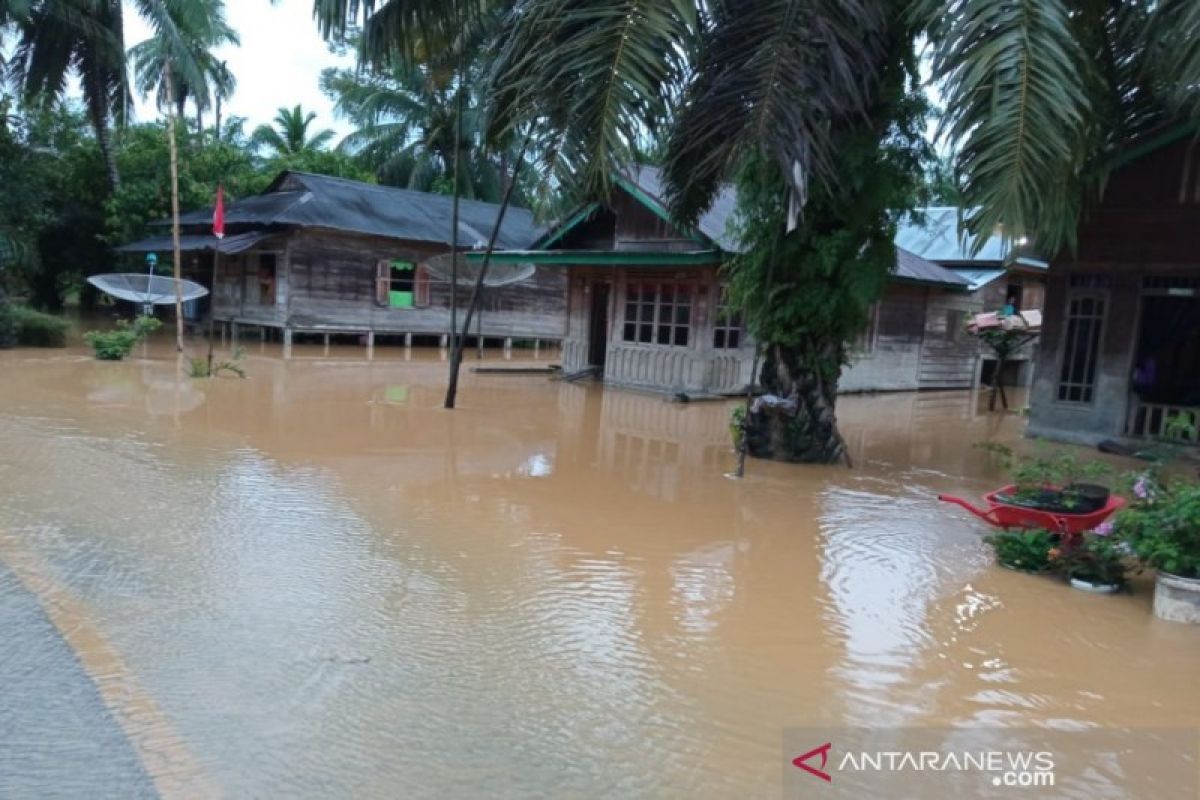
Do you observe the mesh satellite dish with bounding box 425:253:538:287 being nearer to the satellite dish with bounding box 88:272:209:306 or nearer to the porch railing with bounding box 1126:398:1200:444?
the satellite dish with bounding box 88:272:209:306

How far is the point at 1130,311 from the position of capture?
11.5 meters

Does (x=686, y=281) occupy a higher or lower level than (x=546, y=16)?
lower

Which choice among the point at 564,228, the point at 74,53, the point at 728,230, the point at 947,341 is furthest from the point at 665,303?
the point at 74,53

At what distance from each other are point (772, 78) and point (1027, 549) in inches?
151

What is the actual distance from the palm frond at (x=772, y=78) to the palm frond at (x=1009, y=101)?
37.3 inches

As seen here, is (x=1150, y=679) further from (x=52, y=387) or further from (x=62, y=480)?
(x=52, y=387)

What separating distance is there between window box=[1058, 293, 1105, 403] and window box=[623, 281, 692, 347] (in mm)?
6372

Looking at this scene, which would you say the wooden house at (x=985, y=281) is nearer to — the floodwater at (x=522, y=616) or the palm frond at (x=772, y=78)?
the floodwater at (x=522, y=616)

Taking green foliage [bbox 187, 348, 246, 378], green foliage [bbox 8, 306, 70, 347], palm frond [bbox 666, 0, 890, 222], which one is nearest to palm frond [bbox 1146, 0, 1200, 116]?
palm frond [bbox 666, 0, 890, 222]

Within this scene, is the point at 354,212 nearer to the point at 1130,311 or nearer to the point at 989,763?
the point at 1130,311

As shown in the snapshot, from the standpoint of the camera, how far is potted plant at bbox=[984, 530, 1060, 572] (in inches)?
241

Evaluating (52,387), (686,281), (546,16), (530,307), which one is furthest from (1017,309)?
(52,387)

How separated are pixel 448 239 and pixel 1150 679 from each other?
72.5 feet

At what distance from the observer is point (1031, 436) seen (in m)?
12.7
